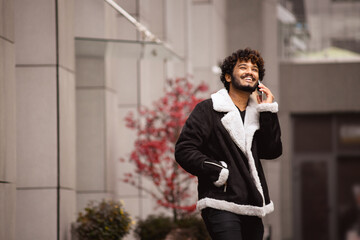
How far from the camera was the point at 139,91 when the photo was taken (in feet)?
46.1

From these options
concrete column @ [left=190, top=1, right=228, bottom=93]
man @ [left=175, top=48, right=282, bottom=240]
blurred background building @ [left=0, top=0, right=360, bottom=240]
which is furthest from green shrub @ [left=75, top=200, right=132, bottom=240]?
concrete column @ [left=190, top=1, right=228, bottom=93]

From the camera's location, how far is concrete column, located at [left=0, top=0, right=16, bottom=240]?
693cm

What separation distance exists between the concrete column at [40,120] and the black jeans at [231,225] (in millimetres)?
3668

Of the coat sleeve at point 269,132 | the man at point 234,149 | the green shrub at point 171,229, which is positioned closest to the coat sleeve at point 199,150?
the man at point 234,149

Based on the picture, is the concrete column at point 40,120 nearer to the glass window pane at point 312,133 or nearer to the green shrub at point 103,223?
the green shrub at point 103,223

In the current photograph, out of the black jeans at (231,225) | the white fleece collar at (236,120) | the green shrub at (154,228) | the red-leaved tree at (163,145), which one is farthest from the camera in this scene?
the red-leaved tree at (163,145)

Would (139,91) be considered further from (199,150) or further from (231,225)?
(231,225)

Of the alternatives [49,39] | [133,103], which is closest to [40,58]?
[49,39]

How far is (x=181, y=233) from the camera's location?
36.6 feet

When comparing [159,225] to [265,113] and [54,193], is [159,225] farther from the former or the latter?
[265,113]

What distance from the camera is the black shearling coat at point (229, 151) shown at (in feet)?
17.5

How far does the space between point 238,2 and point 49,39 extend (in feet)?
38.4

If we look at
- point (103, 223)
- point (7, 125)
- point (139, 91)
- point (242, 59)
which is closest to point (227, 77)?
point (242, 59)

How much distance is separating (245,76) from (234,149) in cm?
52
